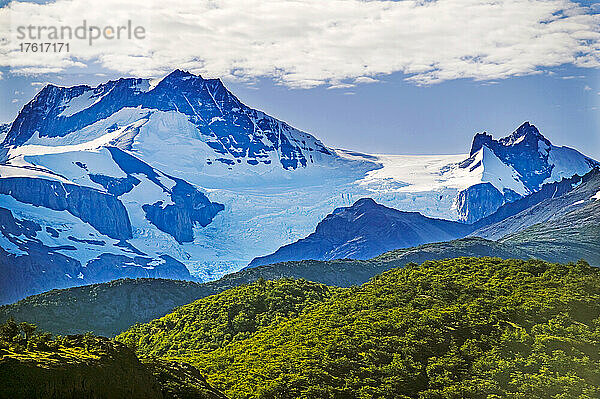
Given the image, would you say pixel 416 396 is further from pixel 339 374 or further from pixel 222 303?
pixel 222 303

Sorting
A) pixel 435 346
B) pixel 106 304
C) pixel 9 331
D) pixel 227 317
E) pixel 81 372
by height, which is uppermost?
pixel 9 331

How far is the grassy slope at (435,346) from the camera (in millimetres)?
59844

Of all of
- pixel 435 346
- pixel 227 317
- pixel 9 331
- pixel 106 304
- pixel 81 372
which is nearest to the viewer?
pixel 81 372

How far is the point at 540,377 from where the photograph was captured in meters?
60.8

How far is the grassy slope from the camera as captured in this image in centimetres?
5984

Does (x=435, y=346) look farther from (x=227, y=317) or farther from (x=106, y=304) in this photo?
(x=106, y=304)

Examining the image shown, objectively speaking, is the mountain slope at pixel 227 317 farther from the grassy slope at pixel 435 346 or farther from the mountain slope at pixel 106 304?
the mountain slope at pixel 106 304

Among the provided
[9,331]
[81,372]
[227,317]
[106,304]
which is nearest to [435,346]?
[227,317]

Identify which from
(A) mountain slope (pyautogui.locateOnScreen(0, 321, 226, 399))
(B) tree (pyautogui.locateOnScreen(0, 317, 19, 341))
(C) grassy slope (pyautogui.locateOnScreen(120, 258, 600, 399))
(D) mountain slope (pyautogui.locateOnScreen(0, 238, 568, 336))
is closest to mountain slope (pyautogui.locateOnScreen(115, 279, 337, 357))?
(C) grassy slope (pyautogui.locateOnScreen(120, 258, 600, 399))

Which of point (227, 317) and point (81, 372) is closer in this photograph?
point (81, 372)

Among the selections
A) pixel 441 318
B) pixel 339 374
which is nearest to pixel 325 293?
pixel 441 318

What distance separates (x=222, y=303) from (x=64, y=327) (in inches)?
1973

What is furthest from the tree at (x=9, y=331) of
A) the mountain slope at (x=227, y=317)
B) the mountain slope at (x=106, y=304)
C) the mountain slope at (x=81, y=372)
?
the mountain slope at (x=106, y=304)

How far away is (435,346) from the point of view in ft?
217
